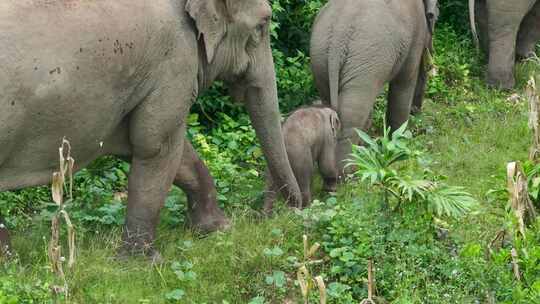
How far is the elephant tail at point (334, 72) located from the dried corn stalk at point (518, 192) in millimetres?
1861

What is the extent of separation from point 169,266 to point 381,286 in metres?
1.16

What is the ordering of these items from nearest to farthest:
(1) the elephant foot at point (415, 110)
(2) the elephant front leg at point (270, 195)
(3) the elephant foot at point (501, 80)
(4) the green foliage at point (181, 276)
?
(4) the green foliage at point (181, 276) → (2) the elephant front leg at point (270, 195) → (1) the elephant foot at point (415, 110) → (3) the elephant foot at point (501, 80)

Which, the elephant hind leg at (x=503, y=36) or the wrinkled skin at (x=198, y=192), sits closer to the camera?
the wrinkled skin at (x=198, y=192)

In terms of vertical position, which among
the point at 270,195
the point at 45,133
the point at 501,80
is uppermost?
the point at 45,133

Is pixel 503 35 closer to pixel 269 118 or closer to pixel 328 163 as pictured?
pixel 328 163

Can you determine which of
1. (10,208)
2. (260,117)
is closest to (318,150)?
(260,117)

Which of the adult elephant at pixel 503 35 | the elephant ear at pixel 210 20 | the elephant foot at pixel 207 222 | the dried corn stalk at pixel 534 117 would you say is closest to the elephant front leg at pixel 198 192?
the elephant foot at pixel 207 222

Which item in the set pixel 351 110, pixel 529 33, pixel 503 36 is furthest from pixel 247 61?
pixel 529 33

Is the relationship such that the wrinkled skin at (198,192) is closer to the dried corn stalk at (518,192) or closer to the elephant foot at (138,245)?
the elephant foot at (138,245)

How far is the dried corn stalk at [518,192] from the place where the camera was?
6012 mm

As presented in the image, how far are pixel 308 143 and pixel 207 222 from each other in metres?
0.97

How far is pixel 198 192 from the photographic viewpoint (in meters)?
7.00

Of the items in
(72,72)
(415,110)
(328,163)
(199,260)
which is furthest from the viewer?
(415,110)

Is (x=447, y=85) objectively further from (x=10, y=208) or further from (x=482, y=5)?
(x=10, y=208)
